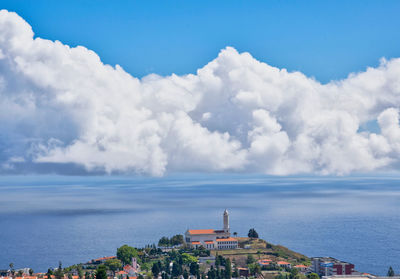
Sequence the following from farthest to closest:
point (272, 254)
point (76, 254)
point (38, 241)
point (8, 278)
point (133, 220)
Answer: point (133, 220), point (38, 241), point (76, 254), point (272, 254), point (8, 278)

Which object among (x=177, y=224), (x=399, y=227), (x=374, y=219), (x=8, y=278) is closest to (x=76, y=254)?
(x=8, y=278)

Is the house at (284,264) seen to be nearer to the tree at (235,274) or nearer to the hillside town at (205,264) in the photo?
the hillside town at (205,264)

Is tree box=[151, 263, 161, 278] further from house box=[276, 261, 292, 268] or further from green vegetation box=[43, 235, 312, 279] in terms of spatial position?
house box=[276, 261, 292, 268]

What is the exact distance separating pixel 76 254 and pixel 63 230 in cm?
3546

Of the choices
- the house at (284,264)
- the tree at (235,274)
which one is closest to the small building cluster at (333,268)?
the house at (284,264)

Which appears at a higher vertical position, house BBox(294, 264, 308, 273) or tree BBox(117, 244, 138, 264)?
tree BBox(117, 244, 138, 264)

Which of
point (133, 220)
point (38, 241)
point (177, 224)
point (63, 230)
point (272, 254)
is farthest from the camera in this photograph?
point (133, 220)

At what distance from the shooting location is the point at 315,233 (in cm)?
11619

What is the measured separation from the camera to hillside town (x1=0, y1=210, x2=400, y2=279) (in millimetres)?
65000

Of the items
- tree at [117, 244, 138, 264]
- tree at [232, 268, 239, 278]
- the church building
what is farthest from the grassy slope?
tree at [117, 244, 138, 264]

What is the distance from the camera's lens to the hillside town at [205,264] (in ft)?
213

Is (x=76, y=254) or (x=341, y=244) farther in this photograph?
(x=341, y=244)

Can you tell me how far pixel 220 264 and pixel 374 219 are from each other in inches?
3525

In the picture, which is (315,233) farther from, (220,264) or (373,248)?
(220,264)
